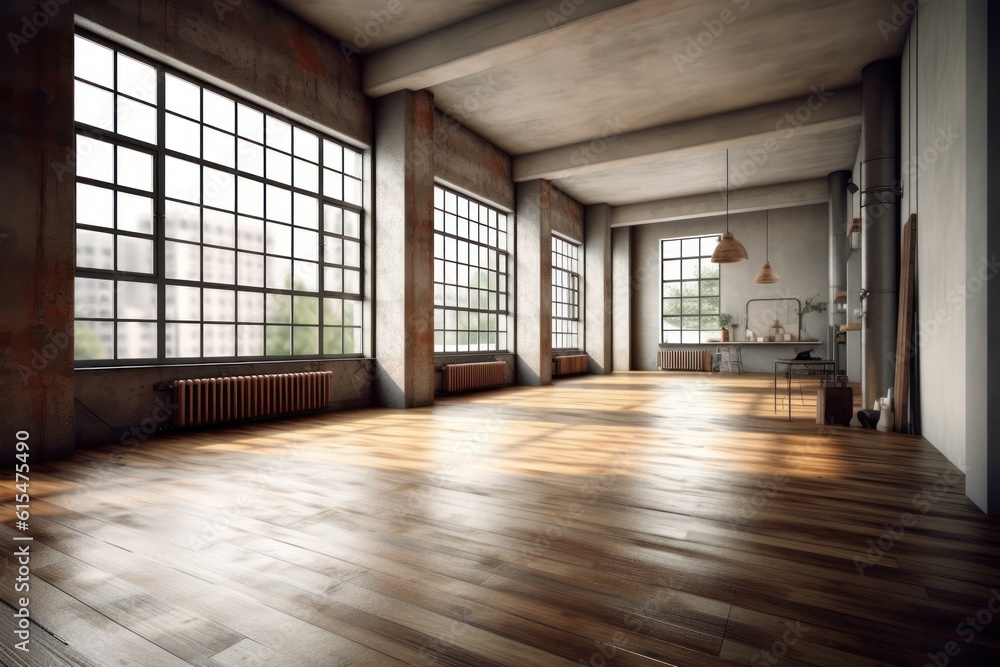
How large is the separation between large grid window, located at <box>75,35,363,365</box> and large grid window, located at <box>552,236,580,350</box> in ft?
24.5

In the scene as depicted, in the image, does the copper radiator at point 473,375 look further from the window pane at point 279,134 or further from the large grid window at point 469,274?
the window pane at point 279,134

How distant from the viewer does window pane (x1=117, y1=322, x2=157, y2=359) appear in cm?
552

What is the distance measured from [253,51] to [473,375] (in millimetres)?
6491

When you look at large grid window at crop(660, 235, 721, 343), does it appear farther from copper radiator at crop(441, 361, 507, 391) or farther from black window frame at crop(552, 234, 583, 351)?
copper radiator at crop(441, 361, 507, 391)

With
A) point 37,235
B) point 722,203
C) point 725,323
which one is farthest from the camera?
point 725,323

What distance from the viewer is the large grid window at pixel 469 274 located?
10.4 metres

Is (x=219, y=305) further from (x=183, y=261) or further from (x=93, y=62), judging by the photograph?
(x=93, y=62)

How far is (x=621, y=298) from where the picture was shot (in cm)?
1719

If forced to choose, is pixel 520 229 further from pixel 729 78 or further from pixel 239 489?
pixel 239 489

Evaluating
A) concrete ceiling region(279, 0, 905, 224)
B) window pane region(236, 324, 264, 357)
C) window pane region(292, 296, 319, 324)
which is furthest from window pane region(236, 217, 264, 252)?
concrete ceiling region(279, 0, 905, 224)

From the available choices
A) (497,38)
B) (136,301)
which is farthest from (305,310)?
(497,38)

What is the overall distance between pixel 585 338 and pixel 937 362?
11518 millimetres

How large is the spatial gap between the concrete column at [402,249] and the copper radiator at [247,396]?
1.09 meters

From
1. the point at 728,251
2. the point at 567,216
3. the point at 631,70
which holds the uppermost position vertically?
the point at 631,70
